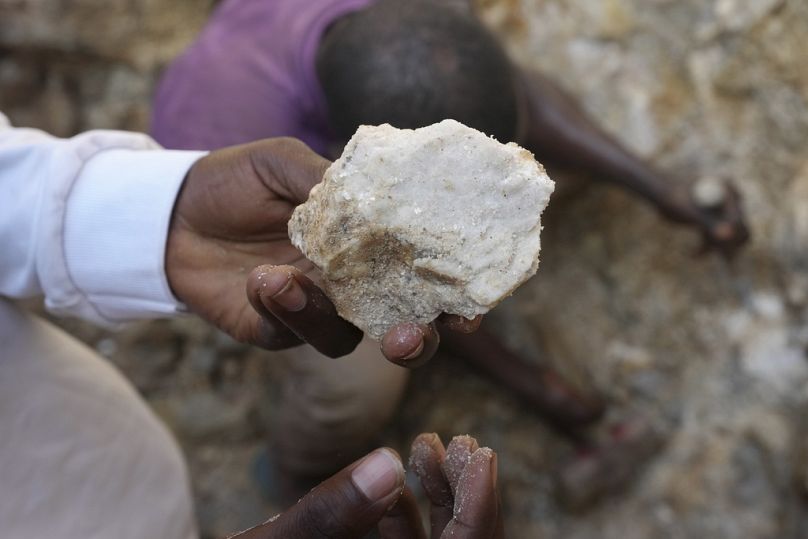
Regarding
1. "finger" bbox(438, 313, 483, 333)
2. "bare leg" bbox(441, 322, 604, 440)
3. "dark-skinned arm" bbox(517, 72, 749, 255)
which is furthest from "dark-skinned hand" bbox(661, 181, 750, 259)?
"finger" bbox(438, 313, 483, 333)

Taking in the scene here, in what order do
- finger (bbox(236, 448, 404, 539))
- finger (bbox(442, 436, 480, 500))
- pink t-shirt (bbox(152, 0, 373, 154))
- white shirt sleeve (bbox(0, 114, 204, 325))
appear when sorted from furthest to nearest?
pink t-shirt (bbox(152, 0, 373, 154)), white shirt sleeve (bbox(0, 114, 204, 325)), finger (bbox(442, 436, 480, 500)), finger (bbox(236, 448, 404, 539))

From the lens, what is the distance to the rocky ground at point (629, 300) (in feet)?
4.85

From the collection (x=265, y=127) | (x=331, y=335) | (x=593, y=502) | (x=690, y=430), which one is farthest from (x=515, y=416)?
(x=331, y=335)

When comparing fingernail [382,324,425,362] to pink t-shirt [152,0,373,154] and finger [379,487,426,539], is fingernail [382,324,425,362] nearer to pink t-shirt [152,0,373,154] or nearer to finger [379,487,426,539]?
finger [379,487,426,539]

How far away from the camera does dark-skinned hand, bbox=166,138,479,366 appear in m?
0.72

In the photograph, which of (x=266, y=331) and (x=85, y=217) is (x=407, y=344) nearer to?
(x=266, y=331)

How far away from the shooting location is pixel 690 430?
151cm

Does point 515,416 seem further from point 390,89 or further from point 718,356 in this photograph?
point 390,89

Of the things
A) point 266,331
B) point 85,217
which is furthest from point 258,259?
point 85,217

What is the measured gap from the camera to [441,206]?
2.35 feet

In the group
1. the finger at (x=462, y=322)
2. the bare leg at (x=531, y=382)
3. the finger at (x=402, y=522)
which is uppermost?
the finger at (x=462, y=322)

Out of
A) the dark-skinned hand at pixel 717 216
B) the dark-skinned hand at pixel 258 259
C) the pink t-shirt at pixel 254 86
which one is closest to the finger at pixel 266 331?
the dark-skinned hand at pixel 258 259

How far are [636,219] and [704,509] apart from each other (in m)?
0.59

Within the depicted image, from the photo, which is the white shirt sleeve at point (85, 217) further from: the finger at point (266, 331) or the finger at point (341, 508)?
the finger at point (341, 508)
